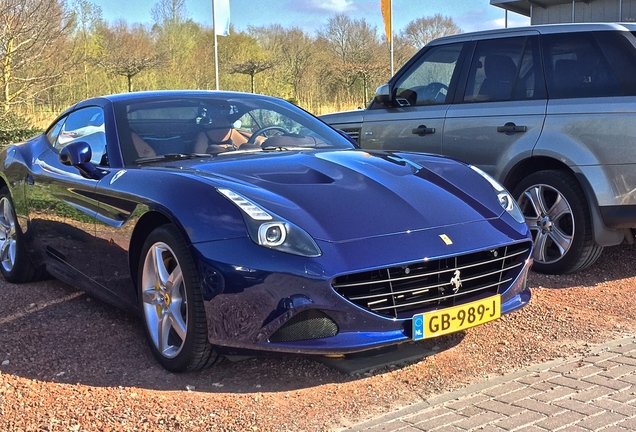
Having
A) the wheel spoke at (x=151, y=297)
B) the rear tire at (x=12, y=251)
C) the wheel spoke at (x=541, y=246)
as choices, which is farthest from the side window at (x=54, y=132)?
the wheel spoke at (x=541, y=246)

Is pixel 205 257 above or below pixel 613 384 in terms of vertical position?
above

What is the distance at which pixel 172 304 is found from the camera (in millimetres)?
3475

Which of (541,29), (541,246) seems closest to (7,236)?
(541,246)

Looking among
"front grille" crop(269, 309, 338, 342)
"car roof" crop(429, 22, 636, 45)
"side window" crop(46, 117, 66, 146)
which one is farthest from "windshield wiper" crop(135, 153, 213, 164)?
"car roof" crop(429, 22, 636, 45)

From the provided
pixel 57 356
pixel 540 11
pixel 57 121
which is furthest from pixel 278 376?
pixel 540 11

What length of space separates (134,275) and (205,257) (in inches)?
31.0

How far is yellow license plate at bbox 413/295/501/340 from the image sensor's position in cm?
316

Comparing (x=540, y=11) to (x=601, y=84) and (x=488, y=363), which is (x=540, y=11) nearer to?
(x=601, y=84)

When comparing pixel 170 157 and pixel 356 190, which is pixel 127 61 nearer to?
pixel 170 157

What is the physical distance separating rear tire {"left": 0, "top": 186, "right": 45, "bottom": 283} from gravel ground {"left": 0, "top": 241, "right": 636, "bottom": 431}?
1.69 feet

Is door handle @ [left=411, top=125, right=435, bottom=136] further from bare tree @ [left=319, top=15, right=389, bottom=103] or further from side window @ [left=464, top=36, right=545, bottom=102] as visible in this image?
bare tree @ [left=319, top=15, right=389, bottom=103]

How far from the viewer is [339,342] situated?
3072mm

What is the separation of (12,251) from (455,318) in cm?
371

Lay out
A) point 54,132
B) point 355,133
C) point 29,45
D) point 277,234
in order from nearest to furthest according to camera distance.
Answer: point 277,234 → point 54,132 → point 355,133 → point 29,45
